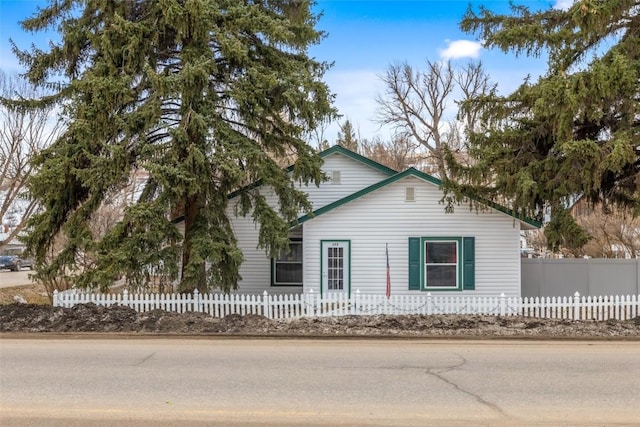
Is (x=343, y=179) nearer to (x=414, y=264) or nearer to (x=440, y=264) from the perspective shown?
(x=414, y=264)

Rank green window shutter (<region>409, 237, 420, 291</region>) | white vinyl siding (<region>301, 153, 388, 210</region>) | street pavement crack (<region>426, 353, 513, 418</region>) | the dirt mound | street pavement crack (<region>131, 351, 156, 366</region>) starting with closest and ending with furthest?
street pavement crack (<region>426, 353, 513, 418</region>) → street pavement crack (<region>131, 351, 156, 366</region>) → the dirt mound → green window shutter (<region>409, 237, 420, 291</region>) → white vinyl siding (<region>301, 153, 388, 210</region>)

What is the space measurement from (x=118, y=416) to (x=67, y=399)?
112 centimetres

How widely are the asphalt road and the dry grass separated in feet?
48.3

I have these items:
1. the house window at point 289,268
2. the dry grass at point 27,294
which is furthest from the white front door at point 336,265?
the dry grass at point 27,294

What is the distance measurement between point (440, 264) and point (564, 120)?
5.75 meters

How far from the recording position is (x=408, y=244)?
17375mm

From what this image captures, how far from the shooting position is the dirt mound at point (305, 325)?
1228 centimetres

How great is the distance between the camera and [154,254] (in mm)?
14539

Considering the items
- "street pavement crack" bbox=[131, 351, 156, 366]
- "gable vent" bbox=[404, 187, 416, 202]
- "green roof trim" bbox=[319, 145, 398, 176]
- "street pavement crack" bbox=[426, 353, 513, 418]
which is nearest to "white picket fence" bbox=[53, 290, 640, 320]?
"gable vent" bbox=[404, 187, 416, 202]

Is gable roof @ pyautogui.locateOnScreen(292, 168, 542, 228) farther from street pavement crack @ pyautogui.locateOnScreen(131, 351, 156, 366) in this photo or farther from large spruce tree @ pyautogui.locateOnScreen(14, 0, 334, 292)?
street pavement crack @ pyautogui.locateOnScreen(131, 351, 156, 366)

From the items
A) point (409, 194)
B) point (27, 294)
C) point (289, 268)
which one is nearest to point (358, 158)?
point (409, 194)

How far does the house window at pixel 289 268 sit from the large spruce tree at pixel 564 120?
672cm

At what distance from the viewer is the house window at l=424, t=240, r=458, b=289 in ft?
56.6

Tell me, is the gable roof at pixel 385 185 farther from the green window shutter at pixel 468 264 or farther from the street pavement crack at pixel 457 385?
the street pavement crack at pixel 457 385
